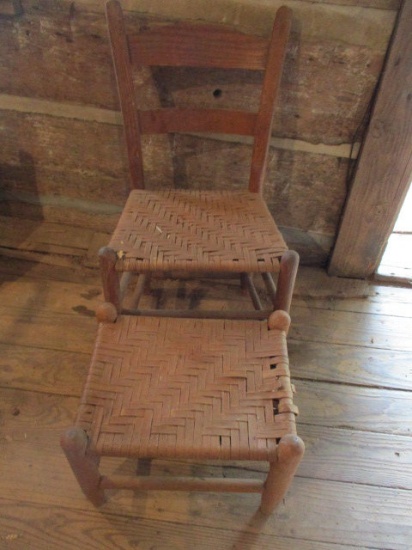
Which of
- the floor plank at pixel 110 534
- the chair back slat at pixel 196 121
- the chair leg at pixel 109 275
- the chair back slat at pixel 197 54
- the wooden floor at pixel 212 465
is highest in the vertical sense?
the chair back slat at pixel 197 54

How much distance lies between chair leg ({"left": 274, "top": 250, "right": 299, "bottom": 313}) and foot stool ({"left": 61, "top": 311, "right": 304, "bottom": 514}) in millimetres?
89

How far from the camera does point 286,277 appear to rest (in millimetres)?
915

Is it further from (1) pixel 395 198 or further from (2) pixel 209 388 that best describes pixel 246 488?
(1) pixel 395 198

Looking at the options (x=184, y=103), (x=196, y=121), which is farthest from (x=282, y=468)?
(x=184, y=103)

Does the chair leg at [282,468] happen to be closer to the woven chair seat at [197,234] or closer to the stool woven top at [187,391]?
the stool woven top at [187,391]

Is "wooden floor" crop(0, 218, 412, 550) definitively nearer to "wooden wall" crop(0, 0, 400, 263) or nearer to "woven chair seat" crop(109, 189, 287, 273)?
"wooden wall" crop(0, 0, 400, 263)

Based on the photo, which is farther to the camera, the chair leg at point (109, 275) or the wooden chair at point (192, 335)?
the chair leg at point (109, 275)

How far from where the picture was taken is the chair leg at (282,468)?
661 mm

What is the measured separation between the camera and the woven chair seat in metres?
0.91

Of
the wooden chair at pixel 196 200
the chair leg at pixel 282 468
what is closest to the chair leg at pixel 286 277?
the wooden chair at pixel 196 200

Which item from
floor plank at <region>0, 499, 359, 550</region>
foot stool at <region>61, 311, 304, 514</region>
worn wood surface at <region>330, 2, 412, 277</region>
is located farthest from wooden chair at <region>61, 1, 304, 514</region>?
worn wood surface at <region>330, 2, 412, 277</region>

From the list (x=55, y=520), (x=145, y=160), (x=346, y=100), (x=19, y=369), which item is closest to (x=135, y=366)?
(x=55, y=520)

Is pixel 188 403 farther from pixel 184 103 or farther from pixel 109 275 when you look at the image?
pixel 184 103

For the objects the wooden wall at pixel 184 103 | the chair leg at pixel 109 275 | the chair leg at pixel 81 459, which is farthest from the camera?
the wooden wall at pixel 184 103
